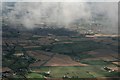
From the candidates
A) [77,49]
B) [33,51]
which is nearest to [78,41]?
[77,49]

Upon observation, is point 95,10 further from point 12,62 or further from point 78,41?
point 12,62

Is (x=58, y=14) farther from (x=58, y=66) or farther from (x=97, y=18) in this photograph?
(x=58, y=66)

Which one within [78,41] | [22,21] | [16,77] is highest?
[22,21]

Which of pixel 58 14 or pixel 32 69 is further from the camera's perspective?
pixel 58 14

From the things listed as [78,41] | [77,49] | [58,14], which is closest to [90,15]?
[58,14]

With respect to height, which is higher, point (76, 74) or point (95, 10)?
point (95, 10)

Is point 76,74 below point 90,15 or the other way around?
below

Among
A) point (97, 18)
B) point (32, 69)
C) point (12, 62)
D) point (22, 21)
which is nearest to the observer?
point (32, 69)

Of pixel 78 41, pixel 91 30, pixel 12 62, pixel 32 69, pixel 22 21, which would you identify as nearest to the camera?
pixel 32 69

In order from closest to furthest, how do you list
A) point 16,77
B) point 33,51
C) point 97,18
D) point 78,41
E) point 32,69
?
point 16,77 < point 32,69 < point 33,51 < point 78,41 < point 97,18
